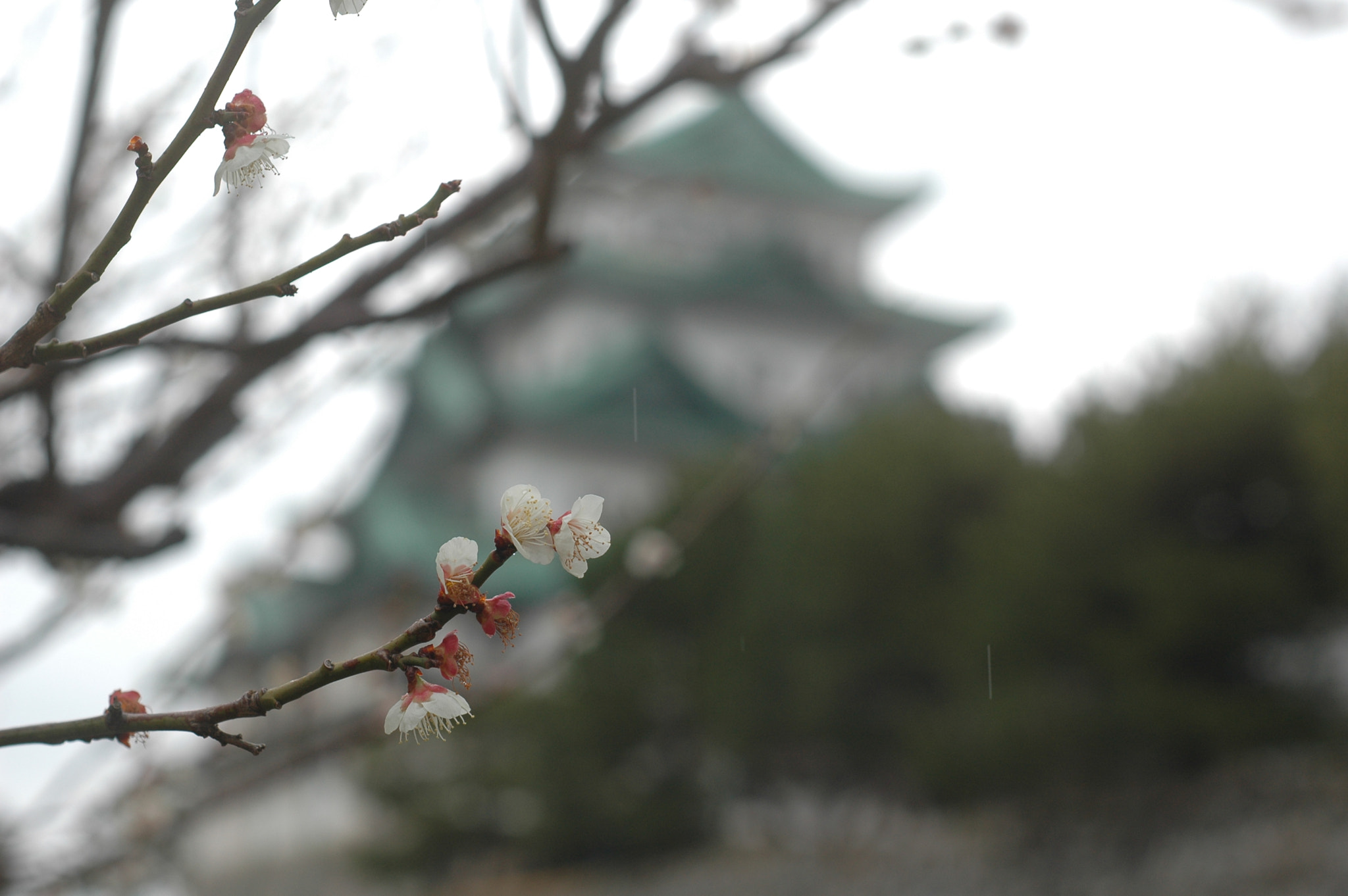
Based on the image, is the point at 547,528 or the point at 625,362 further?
the point at 625,362

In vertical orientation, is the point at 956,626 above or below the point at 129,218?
below

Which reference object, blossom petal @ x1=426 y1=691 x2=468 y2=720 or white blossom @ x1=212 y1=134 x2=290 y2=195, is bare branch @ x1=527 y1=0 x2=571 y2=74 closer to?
white blossom @ x1=212 y1=134 x2=290 y2=195

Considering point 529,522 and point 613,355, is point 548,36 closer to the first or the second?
point 529,522

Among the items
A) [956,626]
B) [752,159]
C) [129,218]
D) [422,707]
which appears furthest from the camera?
[752,159]

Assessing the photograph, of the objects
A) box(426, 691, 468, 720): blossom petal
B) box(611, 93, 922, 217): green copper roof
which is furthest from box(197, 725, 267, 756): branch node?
box(611, 93, 922, 217): green copper roof

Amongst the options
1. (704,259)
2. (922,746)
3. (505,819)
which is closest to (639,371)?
(704,259)

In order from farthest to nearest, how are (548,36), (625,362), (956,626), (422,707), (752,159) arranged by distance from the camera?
(752,159) → (625,362) → (956,626) → (548,36) → (422,707)

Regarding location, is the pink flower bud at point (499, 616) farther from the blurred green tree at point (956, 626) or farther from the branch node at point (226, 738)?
the blurred green tree at point (956, 626)

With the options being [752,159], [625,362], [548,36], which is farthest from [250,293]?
[752,159]
